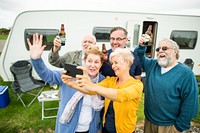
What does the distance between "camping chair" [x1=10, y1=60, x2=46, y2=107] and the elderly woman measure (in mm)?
3719

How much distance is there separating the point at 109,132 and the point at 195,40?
25.0 feet

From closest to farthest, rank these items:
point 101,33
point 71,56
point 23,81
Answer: point 71,56 < point 23,81 < point 101,33

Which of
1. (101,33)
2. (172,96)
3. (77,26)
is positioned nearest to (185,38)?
(101,33)

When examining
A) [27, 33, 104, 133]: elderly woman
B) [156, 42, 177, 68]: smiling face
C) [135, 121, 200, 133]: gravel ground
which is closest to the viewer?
[27, 33, 104, 133]: elderly woman

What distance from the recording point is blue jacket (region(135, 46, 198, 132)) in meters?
2.18

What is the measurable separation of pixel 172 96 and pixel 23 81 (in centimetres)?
518

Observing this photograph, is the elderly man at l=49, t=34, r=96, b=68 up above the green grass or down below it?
above

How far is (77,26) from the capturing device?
6.39 metres

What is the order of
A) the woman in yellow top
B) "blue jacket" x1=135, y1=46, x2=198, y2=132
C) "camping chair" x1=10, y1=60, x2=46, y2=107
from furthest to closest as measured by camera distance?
1. "camping chair" x1=10, y1=60, x2=46, y2=107
2. "blue jacket" x1=135, y1=46, x2=198, y2=132
3. the woman in yellow top

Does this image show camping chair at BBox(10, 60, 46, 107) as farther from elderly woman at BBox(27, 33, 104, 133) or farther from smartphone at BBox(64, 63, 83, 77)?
smartphone at BBox(64, 63, 83, 77)

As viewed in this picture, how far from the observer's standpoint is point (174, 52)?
91.1 inches

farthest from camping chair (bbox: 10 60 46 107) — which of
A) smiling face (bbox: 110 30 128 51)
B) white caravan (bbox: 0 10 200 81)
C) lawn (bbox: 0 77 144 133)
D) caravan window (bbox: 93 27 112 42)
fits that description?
smiling face (bbox: 110 30 128 51)

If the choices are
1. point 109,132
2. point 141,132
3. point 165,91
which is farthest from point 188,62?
point 109,132

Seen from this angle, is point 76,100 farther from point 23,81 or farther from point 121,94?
point 23,81
